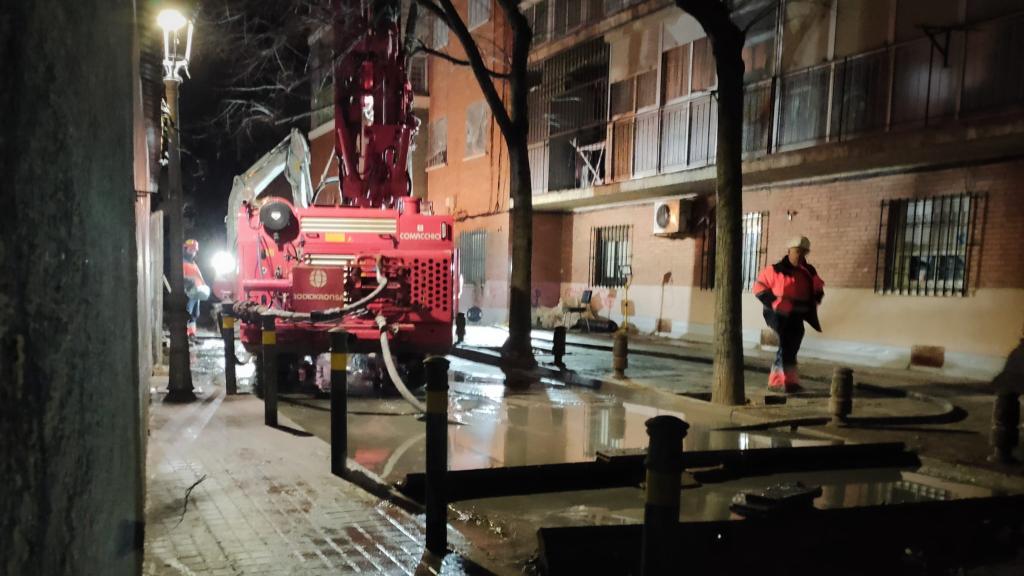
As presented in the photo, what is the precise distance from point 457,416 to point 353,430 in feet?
4.36

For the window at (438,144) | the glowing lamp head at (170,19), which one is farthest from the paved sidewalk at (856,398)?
the window at (438,144)

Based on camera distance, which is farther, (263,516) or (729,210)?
(729,210)

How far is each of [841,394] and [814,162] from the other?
6083mm

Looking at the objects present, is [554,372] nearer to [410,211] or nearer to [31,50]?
[410,211]

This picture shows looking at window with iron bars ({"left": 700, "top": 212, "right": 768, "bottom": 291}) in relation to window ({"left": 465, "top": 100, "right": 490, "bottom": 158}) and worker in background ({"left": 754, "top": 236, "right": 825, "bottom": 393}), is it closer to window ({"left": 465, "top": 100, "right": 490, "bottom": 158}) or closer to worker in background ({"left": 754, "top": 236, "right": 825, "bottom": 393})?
worker in background ({"left": 754, "top": 236, "right": 825, "bottom": 393})

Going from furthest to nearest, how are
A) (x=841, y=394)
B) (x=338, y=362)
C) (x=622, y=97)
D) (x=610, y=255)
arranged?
(x=610, y=255) → (x=622, y=97) → (x=841, y=394) → (x=338, y=362)

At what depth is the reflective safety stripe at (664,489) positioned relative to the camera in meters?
2.94

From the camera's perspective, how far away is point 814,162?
11789mm

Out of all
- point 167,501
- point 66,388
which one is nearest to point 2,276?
point 66,388

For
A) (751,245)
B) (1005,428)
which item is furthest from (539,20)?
(1005,428)

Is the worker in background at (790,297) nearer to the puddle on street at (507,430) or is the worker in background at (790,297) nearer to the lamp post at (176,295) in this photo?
the puddle on street at (507,430)

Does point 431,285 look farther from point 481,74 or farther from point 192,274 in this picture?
point 192,274

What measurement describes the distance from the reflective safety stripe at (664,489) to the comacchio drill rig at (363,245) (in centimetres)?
458

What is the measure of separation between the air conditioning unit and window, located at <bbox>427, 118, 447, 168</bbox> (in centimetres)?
1057
